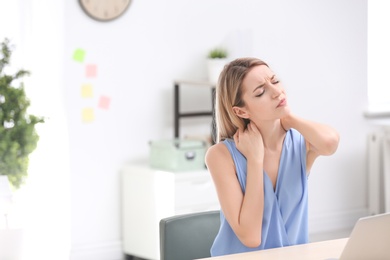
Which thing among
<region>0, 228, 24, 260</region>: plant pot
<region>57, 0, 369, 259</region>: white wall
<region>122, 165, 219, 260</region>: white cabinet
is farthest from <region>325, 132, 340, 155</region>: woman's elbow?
<region>57, 0, 369, 259</region>: white wall

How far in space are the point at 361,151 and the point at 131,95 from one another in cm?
205

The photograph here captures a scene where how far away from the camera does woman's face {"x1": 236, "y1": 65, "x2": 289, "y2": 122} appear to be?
2.12m

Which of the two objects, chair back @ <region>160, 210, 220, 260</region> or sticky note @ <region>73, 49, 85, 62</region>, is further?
sticky note @ <region>73, 49, 85, 62</region>

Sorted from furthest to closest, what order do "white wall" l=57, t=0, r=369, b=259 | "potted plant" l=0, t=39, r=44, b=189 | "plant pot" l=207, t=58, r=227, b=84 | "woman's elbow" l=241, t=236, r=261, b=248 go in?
"plant pot" l=207, t=58, r=227, b=84, "white wall" l=57, t=0, r=369, b=259, "potted plant" l=0, t=39, r=44, b=189, "woman's elbow" l=241, t=236, r=261, b=248

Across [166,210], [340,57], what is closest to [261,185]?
[166,210]

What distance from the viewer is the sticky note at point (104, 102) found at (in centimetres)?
454

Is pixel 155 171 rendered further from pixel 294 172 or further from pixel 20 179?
pixel 294 172

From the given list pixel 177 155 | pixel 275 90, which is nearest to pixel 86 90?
pixel 177 155

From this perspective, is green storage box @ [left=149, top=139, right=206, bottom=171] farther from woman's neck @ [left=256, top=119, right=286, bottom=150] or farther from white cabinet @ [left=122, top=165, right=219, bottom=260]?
woman's neck @ [left=256, top=119, right=286, bottom=150]

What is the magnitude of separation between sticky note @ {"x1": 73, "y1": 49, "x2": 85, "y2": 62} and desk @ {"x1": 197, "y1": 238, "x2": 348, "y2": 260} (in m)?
2.62

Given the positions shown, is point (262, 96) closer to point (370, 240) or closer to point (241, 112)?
point (241, 112)

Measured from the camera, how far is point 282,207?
2.20 meters

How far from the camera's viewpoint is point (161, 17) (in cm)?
471

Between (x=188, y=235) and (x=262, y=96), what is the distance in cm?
46
